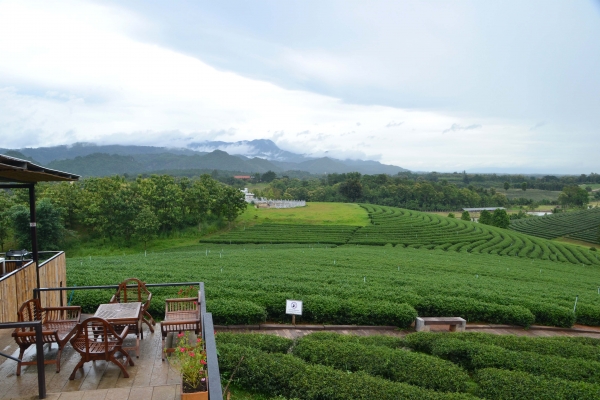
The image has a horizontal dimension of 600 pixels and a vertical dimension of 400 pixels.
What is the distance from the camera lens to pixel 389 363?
707 centimetres

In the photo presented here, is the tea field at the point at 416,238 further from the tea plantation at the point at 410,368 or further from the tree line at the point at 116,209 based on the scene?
the tea plantation at the point at 410,368

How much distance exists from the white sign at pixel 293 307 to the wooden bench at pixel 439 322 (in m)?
3.66

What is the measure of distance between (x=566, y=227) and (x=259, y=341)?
78.9 m

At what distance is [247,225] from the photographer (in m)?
48.1

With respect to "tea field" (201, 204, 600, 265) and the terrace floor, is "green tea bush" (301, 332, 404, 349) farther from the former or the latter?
"tea field" (201, 204, 600, 265)

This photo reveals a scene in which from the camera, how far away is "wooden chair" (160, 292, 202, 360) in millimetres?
5417

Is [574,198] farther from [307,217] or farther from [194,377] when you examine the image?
[194,377]

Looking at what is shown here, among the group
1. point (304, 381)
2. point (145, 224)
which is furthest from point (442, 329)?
point (145, 224)

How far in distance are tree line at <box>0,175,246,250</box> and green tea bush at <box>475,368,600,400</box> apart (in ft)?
117

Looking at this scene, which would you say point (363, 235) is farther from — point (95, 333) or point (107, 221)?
point (95, 333)

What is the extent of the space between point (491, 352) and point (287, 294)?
5.43 meters

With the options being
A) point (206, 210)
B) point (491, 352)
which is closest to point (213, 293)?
point (491, 352)

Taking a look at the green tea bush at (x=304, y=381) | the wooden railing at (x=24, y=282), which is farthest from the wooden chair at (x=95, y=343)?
the green tea bush at (x=304, y=381)

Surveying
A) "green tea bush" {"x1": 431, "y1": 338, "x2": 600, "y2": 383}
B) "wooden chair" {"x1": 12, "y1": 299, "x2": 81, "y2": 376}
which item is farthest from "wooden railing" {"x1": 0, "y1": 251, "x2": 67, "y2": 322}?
"green tea bush" {"x1": 431, "y1": 338, "x2": 600, "y2": 383}
